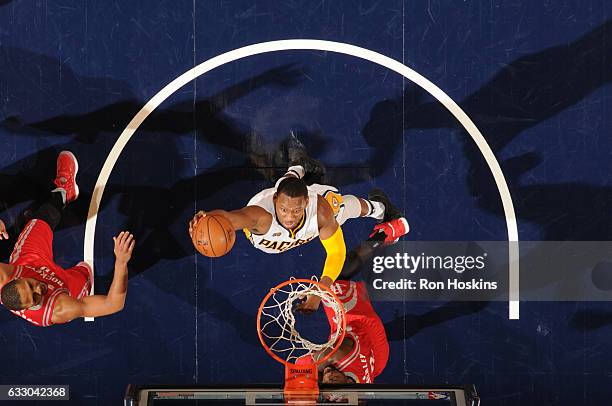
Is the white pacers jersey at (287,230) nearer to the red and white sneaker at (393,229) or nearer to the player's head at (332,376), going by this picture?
the red and white sneaker at (393,229)

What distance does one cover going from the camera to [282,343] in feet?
27.3

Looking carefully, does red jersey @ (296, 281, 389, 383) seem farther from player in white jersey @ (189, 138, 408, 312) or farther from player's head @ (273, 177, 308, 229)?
player's head @ (273, 177, 308, 229)

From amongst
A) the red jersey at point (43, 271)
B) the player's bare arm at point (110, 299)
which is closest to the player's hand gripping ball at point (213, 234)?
the player's bare arm at point (110, 299)

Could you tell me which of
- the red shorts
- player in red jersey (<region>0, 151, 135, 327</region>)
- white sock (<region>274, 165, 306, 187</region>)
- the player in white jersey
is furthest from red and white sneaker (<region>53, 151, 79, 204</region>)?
white sock (<region>274, 165, 306, 187</region>)

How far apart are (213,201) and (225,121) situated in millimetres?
797

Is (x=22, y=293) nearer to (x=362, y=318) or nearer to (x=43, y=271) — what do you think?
(x=43, y=271)

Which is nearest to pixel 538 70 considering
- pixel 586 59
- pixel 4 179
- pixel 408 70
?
pixel 586 59

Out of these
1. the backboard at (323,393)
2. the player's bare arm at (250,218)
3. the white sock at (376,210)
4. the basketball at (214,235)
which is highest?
the white sock at (376,210)

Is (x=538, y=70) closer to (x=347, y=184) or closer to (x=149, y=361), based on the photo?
(x=347, y=184)

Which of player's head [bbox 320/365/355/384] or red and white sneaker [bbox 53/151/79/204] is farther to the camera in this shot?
red and white sneaker [bbox 53/151/79/204]
